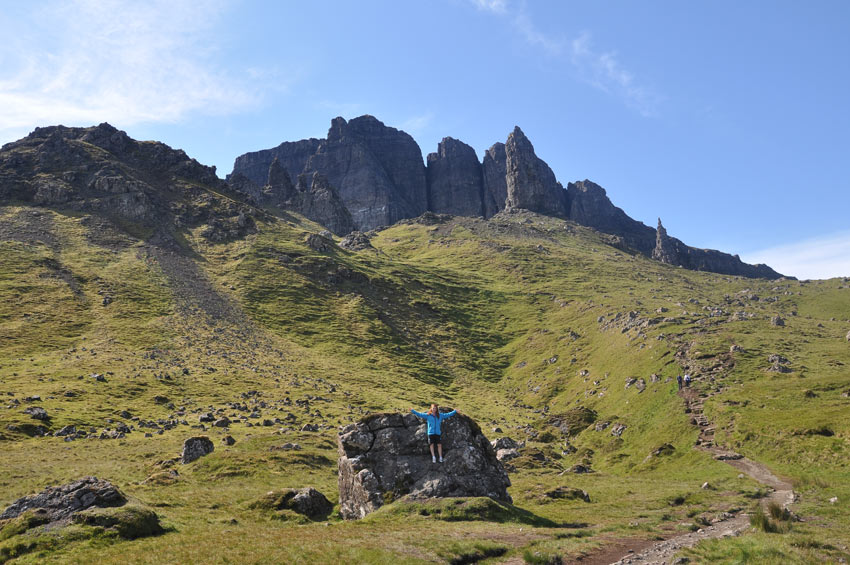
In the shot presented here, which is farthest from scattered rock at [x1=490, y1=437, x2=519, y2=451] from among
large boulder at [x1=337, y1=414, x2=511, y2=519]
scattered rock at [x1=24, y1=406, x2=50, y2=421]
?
scattered rock at [x1=24, y1=406, x2=50, y2=421]

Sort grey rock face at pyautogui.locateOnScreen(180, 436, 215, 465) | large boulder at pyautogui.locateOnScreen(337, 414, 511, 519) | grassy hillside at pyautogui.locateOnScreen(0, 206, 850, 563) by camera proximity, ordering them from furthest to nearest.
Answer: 1. grey rock face at pyautogui.locateOnScreen(180, 436, 215, 465)
2. large boulder at pyautogui.locateOnScreen(337, 414, 511, 519)
3. grassy hillside at pyautogui.locateOnScreen(0, 206, 850, 563)

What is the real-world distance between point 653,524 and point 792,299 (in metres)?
200

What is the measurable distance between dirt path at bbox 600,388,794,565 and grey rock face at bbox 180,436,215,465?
4639 centimetres

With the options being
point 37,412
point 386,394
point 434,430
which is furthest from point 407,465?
point 386,394

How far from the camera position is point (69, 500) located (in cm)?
2522

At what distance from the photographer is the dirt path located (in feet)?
71.7

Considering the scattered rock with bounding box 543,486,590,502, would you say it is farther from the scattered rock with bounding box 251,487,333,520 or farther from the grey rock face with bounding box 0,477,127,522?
the grey rock face with bounding box 0,477,127,522

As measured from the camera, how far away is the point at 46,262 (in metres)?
160

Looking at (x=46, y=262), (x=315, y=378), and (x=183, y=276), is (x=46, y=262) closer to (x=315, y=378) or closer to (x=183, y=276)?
(x=183, y=276)

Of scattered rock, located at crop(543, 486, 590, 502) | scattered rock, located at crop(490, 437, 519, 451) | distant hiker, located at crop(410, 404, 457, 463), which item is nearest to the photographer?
distant hiker, located at crop(410, 404, 457, 463)

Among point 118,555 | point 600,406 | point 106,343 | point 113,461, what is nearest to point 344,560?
point 118,555

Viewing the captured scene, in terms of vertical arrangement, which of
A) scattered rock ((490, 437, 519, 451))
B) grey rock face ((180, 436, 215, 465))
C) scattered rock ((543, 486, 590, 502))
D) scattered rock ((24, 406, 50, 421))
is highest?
scattered rock ((24, 406, 50, 421))

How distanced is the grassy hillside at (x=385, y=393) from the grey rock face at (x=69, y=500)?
11.0ft

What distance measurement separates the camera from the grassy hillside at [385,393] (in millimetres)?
25031
